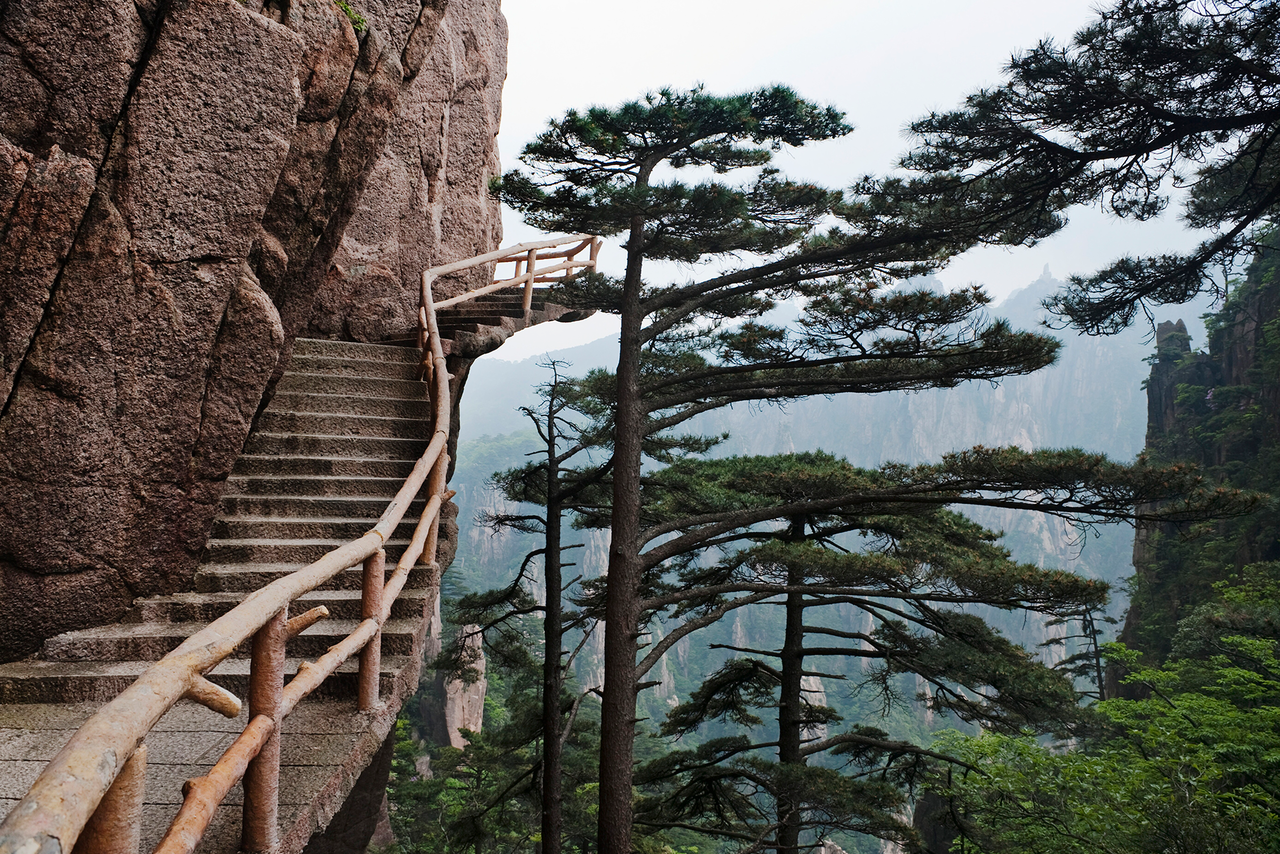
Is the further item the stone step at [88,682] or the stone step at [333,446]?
the stone step at [333,446]

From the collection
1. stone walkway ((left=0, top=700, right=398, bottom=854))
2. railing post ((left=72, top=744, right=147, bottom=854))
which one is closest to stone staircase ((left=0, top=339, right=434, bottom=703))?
stone walkway ((left=0, top=700, right=398, bottom=854))

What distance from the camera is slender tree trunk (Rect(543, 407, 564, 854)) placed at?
29.2 ft

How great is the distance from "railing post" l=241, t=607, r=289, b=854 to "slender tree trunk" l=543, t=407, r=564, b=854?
7461 millimetres

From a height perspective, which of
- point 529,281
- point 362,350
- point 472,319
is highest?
point 529,281

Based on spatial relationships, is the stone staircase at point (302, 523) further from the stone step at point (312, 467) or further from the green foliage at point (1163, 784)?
the green foliage at point (1163, 784)

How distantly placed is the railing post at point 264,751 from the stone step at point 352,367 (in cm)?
497

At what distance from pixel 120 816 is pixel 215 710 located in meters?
0.31

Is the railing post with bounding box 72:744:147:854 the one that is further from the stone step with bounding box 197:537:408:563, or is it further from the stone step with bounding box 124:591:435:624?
the stone step with bounding box 197:537:408:563

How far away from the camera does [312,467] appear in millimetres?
5277

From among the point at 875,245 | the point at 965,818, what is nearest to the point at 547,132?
the point at 875,245

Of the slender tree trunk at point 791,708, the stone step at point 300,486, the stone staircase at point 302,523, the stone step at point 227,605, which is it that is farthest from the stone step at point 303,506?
the slender tree trunk at point 791,708

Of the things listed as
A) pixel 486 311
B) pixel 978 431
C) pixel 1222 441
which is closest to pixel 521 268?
pixel 486 311

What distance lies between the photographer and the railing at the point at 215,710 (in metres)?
0.99

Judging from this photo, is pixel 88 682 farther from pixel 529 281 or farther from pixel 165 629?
pixel 529 281
